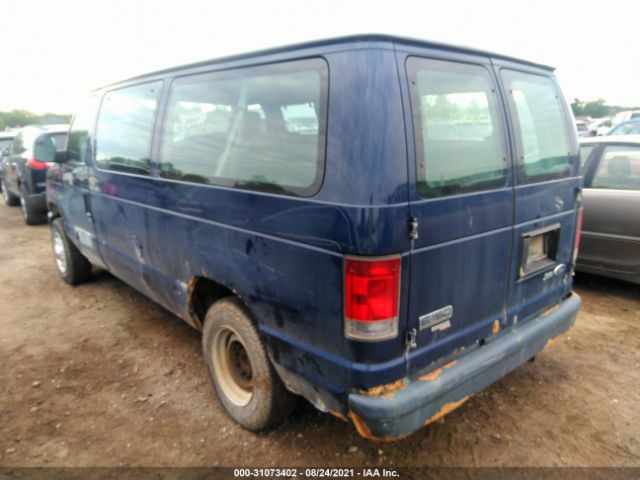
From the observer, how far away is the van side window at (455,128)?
1912mm

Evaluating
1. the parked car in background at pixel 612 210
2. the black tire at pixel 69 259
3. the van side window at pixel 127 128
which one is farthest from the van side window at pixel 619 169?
the black tire at pixel 69 259

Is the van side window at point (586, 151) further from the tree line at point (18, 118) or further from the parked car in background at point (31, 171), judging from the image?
the tree line at point (18, 118)

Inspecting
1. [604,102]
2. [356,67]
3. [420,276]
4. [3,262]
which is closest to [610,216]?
[420,276]

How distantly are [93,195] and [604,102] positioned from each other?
72.4 metres

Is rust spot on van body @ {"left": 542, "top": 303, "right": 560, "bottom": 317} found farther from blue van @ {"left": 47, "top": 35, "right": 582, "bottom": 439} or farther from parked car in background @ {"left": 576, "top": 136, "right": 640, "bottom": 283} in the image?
parked car in background @ {"left": 576, "top": 136, "right": 640, "bottom": 283}

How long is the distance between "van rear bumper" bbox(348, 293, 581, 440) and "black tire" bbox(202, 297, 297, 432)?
25.1 inches

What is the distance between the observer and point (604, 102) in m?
61.0

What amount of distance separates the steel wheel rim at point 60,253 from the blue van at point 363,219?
2.54 metres

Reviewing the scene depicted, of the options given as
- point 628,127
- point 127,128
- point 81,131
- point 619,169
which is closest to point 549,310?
point 619,169

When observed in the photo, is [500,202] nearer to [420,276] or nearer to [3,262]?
[420,276]

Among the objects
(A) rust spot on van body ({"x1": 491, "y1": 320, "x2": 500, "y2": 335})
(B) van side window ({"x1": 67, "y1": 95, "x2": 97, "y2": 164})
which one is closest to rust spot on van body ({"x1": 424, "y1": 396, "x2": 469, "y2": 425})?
(A) rust spot on van body ({"x1": 491, "y1": 320, "x2": 500, "y2": 335})

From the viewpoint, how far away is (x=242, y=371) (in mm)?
2742

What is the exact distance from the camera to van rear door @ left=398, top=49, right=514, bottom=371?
191cm

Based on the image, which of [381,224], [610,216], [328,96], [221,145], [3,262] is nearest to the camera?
[381,224]
